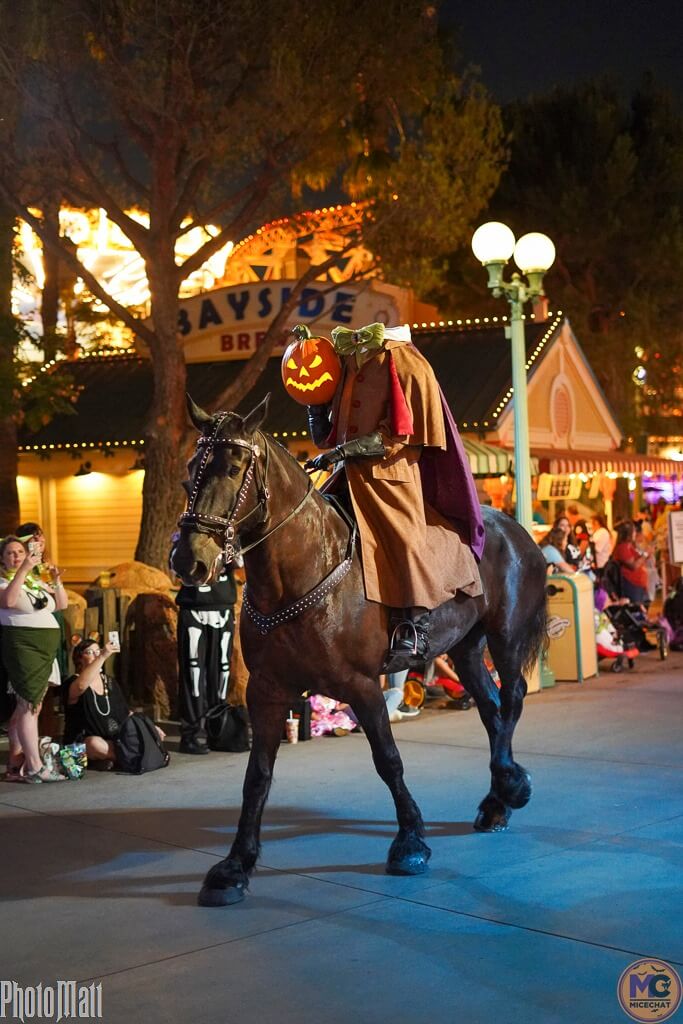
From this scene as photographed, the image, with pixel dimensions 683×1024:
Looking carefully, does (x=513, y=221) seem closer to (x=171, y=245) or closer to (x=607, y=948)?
(x=171, y=245)

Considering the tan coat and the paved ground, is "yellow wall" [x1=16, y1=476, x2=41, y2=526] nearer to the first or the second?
the paved ground

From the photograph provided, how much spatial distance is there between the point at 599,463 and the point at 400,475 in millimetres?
16222

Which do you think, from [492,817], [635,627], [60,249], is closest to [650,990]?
[492,817]

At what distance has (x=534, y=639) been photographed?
741 cm

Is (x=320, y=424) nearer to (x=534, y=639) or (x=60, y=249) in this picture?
(x=534, y=639)

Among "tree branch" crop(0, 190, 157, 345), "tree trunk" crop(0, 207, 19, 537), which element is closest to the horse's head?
"tree branch" crop(0, 190, 157, 345)

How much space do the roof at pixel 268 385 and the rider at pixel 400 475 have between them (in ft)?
39.9

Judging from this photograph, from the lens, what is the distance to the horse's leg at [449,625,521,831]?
6.48m

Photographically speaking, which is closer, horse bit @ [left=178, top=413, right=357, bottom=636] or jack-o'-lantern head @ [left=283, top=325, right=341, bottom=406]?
horse bit @ [left=178, top=413, right=357, bottom=636]

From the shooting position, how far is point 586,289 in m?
31.3

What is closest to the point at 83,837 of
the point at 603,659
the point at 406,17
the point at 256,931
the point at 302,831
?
the point at 302,831

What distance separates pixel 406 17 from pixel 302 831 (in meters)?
11.2

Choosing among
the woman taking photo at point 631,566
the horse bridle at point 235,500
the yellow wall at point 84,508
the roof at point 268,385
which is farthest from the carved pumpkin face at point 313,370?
the yellow wall at point 84,508

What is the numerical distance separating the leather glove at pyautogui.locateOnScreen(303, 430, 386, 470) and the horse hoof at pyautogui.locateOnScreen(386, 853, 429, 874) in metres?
1.94
